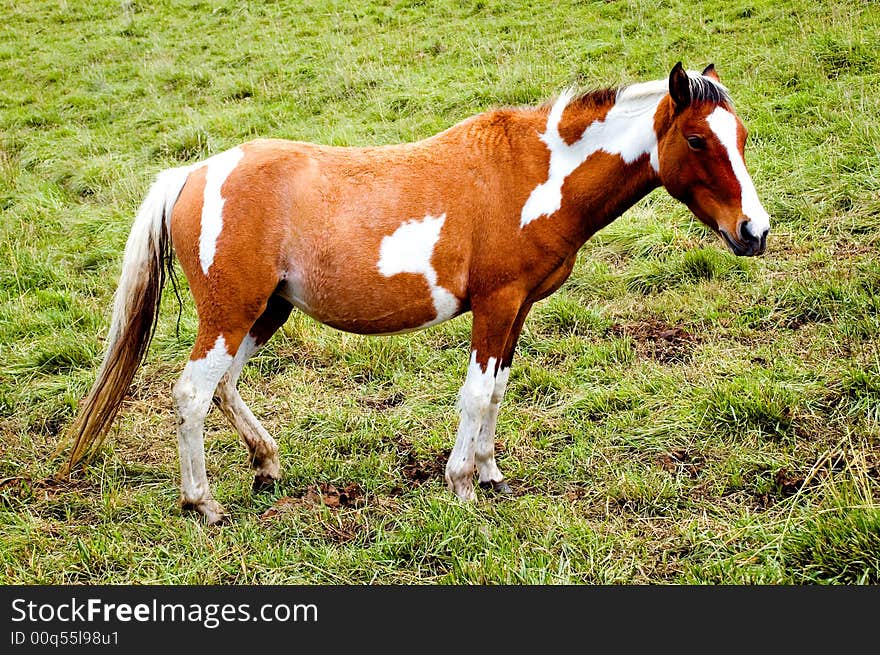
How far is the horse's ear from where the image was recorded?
3.21 meters

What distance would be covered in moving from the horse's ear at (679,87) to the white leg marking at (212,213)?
2.06 metres

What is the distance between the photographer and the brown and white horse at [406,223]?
362 cm

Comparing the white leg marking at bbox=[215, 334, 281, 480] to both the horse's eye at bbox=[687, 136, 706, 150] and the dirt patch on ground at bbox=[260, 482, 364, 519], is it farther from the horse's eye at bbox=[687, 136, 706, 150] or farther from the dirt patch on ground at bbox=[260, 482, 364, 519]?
the horse's eye at bbox=[687, 136, 706, 150]

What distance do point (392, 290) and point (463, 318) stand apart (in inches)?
85.8

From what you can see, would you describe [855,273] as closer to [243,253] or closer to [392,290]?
[392,290]

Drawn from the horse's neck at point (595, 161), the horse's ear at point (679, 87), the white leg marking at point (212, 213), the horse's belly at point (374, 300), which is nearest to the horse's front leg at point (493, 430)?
the horse's belly at point (374, 300)

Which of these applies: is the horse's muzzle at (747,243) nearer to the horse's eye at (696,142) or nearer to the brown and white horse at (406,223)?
the brown and white horse at (406,223)

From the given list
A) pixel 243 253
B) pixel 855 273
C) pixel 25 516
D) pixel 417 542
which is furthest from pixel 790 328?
pixel 25 516

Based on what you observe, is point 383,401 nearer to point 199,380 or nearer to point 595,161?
point 199,380

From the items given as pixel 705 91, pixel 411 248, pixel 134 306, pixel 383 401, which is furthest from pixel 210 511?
pixel 705 91

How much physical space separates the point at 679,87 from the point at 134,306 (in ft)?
9.42

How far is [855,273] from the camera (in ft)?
17.3

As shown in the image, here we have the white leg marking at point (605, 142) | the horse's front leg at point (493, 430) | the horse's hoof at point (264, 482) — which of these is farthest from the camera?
the horse's hoof at point (264, 482)

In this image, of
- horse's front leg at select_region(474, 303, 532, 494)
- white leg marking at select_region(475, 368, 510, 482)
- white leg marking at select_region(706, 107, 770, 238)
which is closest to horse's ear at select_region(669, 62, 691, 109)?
white leg marking at select_region(706, 107, 770, 238)
